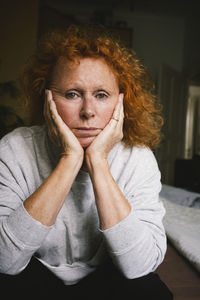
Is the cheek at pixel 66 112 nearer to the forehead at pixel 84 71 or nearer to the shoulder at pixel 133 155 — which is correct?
the forehead at pixel 84 71

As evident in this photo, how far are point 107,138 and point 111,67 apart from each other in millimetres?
254

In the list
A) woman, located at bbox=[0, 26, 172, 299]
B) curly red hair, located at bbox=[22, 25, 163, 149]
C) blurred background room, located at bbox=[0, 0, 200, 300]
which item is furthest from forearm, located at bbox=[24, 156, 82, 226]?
blurred background room, located at bbox=[0, 0, 200, 300]

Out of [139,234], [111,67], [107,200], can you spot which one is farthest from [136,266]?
[111,67]

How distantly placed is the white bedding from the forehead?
2.47 ft

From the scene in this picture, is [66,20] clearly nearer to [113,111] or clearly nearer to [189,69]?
[189,69]

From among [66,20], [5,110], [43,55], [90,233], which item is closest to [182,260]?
[90,233]

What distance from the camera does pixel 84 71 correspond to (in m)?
0.87

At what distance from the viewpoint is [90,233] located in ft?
2.98

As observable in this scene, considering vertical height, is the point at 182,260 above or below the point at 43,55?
below

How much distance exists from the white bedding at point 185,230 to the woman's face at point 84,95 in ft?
2.07

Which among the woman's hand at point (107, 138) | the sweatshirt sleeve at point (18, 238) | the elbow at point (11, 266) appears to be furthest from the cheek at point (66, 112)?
the elbow at point (11, 266)

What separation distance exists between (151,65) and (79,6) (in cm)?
167

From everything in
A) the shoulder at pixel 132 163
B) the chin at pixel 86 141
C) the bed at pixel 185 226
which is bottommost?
the bed at pixel 185 226

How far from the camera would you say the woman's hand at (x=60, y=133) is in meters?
0.86
